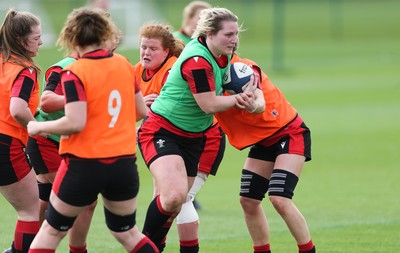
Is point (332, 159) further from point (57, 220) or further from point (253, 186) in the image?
point (57, 220)

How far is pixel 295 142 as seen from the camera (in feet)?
26.0

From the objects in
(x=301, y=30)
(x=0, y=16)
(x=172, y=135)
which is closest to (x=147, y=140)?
(x=172, y=135)

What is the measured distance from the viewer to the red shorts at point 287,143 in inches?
311

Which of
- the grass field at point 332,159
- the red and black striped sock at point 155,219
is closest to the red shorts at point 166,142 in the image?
the red and black striped sock at point 155,219

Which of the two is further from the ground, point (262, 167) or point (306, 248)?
point (262, 167)

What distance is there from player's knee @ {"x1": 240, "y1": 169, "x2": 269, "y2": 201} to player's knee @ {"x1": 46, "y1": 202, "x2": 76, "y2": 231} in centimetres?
206

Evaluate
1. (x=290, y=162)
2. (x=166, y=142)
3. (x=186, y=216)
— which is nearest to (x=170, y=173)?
(x=166, y=142)

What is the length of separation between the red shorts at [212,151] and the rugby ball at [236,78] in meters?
0.65

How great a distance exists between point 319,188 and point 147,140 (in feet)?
18.7

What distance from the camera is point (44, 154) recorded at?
26.3 ft

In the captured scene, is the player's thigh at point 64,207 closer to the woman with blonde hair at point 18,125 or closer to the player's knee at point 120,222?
the player's knee at point 120,222

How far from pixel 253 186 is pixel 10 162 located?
2.09 metres

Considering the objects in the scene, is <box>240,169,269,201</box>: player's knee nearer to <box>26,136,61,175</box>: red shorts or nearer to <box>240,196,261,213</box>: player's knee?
<box>240,196,261,213</box>: player's knee

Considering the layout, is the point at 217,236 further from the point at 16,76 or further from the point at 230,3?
the point at 230,3
